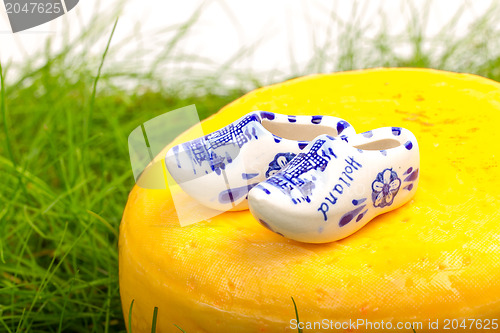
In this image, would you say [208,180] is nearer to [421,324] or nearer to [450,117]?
[421,324]

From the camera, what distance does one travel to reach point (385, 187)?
1.00m

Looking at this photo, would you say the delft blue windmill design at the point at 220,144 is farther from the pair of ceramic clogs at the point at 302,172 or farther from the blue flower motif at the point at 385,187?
the blue flower motif at the point at 385,187

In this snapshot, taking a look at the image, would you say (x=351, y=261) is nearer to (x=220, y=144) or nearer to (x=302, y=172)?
(x=302, y=172)

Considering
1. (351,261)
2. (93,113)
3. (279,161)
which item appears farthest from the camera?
(93,113)

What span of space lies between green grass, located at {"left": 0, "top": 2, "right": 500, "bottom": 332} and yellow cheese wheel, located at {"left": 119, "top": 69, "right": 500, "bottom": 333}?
0.40 metres

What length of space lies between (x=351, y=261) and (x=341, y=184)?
0.11 metres

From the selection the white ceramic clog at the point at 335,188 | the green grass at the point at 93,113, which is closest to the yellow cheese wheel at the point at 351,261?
the white ceramic clog at the point at 335,188

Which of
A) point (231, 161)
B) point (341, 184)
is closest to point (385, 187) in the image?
point (341, 184)

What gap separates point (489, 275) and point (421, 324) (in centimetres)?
12

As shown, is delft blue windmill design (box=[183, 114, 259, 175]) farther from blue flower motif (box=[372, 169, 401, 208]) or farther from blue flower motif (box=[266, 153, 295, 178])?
blue flower motif (box=[372, 169, 401, 208])

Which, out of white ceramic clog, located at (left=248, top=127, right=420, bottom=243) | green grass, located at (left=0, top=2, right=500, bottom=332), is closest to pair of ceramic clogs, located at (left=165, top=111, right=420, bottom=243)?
white ceramic clog, located at (left=248, top=127, right=420, bottom=243)

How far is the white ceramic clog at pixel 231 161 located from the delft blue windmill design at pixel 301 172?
65 mm

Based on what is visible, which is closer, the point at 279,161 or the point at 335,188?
the point at 335,188

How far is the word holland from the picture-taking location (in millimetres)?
935
